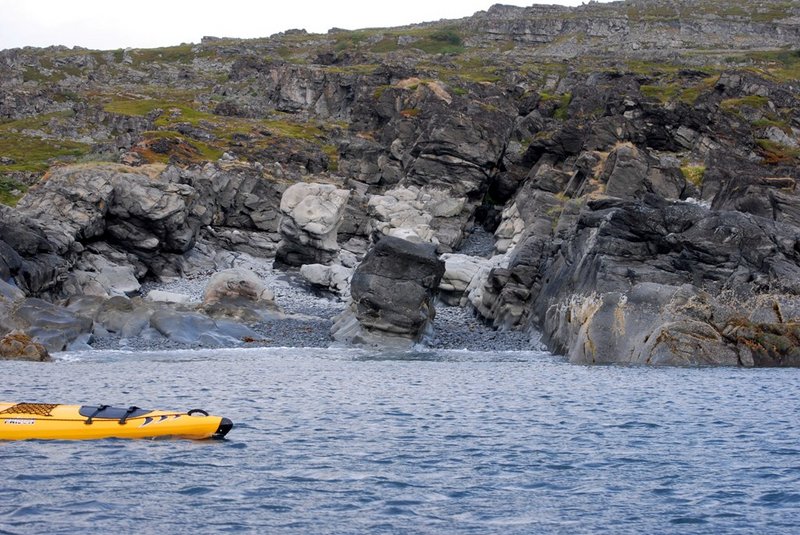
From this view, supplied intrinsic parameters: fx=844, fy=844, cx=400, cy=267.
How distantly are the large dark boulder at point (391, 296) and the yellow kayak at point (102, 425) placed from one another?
4061 centimetres

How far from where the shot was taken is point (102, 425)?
1137 inches

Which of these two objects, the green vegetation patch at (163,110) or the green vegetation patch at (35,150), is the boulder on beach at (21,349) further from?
the green vegetation patch at (163,110)

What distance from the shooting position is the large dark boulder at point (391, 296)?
229 feet

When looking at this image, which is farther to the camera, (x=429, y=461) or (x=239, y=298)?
(x=239, y=298)

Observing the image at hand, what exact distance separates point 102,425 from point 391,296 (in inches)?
1670

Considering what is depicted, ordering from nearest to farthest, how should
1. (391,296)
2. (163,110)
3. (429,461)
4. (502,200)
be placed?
(429,461) < (391,296) < (502,200) < (163,110)

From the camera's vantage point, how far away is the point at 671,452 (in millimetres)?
27562

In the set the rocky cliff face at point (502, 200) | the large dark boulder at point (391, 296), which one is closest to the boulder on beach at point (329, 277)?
the rocky cliff face at point (502, 200)

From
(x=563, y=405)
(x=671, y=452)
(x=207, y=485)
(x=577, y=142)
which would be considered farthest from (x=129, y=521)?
(x=577, y=142)

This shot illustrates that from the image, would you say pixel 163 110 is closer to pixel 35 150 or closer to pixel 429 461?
pixel 35 150

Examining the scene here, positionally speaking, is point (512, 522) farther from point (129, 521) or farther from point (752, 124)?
point (752, 124)

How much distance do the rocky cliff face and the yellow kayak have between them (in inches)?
1345

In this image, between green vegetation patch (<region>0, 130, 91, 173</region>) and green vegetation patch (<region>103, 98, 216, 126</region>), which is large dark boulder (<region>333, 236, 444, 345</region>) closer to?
green vegetation patch (<region>0, 130, 91, 173</region>)

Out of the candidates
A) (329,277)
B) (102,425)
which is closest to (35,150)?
(329,277)
